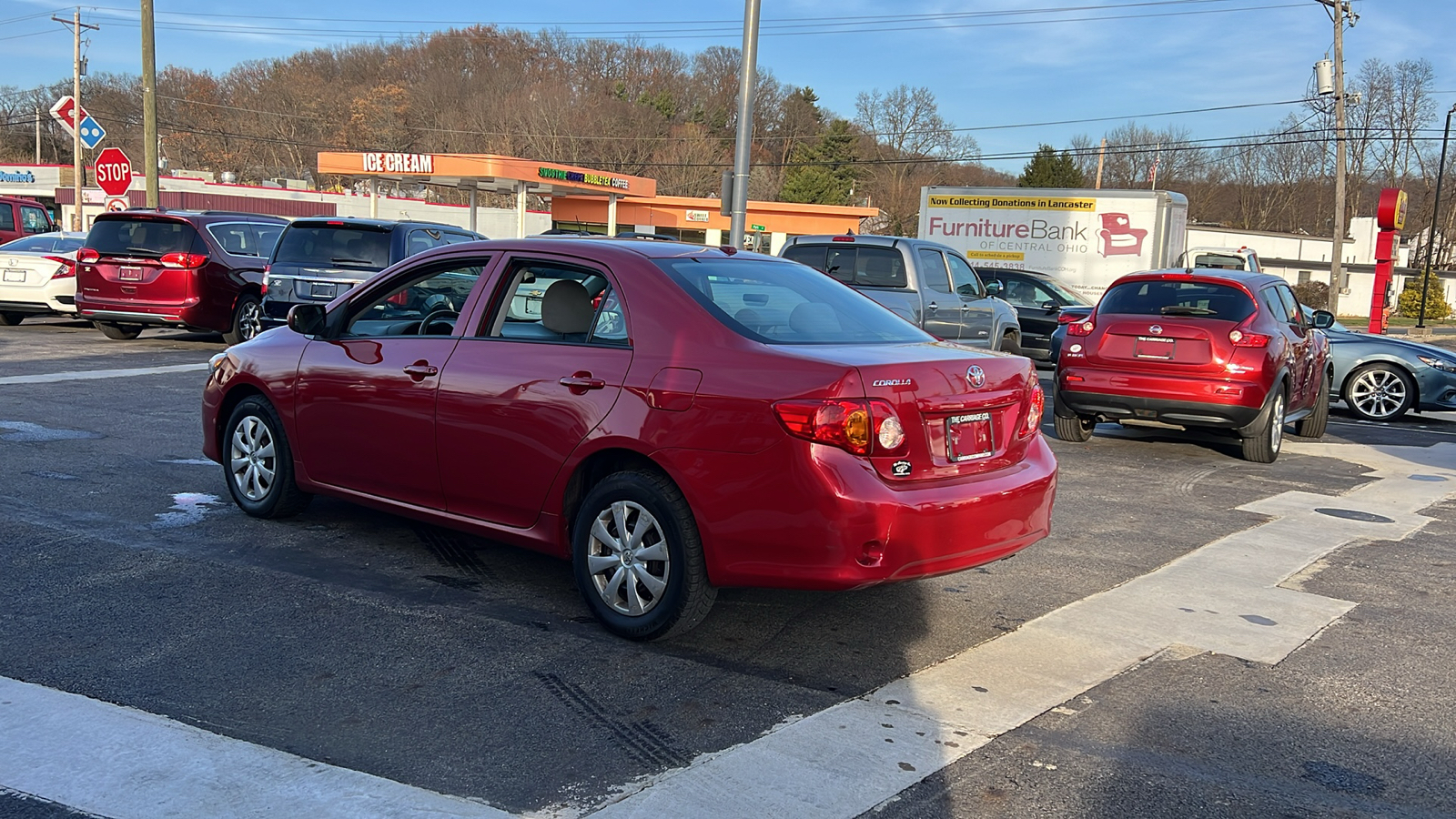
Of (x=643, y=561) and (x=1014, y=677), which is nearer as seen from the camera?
(x=1014, y=677)

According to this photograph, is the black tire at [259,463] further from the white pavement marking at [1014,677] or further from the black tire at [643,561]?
the white pavement marking at [1014,677]

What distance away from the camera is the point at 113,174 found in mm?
23562

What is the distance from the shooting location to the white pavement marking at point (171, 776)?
11.0 ft

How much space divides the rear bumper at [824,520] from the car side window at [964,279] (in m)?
9.33

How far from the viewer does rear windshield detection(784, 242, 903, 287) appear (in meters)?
13.0

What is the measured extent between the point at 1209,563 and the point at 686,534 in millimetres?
3443

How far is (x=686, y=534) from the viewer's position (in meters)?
4.70

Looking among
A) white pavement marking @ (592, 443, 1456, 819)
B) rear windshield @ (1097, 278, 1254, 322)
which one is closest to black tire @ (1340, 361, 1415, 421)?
rear windshield @ (1097, 278, 1254, 322)

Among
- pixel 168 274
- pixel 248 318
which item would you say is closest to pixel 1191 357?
pixel 248 318

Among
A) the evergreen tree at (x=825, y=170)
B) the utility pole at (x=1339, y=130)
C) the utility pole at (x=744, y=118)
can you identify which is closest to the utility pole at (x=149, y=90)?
the utility pole at (x=744, y=118)

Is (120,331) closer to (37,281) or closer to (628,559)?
(37,281)

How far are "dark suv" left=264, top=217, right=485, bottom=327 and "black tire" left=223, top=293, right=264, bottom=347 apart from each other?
1809mm

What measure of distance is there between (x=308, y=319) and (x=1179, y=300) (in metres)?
7.24

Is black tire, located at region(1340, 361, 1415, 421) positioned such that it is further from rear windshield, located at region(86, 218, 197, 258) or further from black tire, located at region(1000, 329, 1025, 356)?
rear windshield, located at region(86, 218, 197, 258)
